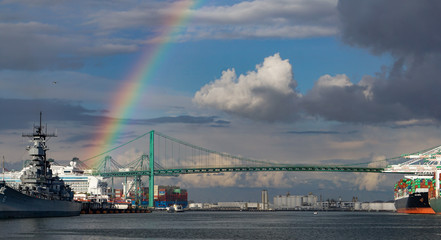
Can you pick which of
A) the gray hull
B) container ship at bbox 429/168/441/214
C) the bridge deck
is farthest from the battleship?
container ship at bbox 429/168/441/214

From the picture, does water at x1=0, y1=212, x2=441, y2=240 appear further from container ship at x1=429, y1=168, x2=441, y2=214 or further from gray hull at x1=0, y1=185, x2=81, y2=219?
container ship at x1=429, y1=168, x2=441, y2=214

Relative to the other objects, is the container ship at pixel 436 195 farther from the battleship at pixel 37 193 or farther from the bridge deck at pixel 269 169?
the battleship at pixel 37 193

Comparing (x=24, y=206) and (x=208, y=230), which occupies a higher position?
(x=24, y=206)

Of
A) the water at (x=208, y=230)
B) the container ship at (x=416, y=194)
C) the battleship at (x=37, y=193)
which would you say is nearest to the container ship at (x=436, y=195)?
the container ship at (x=416, y=194)

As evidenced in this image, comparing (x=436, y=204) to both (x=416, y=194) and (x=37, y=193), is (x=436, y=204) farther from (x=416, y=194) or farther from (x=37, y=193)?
(x=37, y=193)

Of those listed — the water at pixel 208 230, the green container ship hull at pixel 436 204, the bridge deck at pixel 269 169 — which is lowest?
the water at pixel 208 230

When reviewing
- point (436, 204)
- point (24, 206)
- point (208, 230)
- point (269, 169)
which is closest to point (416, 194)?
point (436, 204)

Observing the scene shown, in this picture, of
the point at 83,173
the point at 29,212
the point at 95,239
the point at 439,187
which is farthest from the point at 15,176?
the point at 95,239
